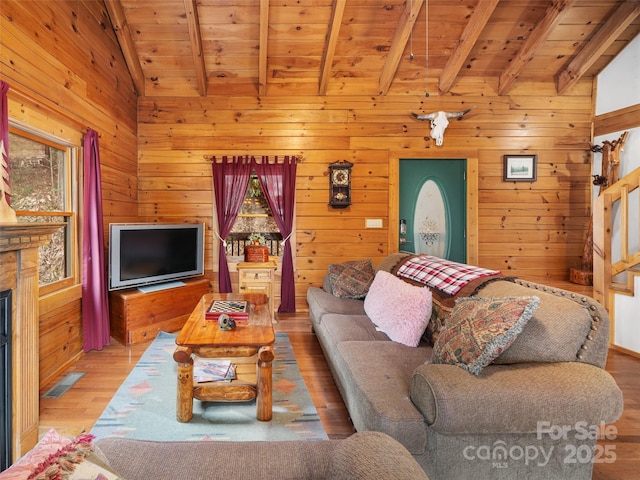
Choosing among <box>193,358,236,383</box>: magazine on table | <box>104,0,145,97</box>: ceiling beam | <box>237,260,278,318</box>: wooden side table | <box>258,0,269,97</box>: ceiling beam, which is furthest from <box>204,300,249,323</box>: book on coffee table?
<box>104,0,145,97</box>: ceiling beam

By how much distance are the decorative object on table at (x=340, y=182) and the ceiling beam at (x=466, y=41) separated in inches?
62.7

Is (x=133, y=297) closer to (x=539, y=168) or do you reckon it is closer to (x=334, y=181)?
(x=334, y=181)

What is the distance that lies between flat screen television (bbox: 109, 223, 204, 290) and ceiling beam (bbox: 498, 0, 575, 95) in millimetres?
4265

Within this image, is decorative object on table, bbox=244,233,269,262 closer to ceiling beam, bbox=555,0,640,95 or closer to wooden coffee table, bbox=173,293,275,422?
wooden coffee table, bbox=173,293,275,422

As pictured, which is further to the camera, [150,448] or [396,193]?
[396,193]

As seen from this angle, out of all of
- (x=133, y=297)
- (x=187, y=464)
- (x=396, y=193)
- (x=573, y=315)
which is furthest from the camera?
(x=396, y=193)

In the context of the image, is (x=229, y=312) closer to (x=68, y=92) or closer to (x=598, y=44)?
(x=68, y=92)

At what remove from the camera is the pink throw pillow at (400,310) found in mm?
2094

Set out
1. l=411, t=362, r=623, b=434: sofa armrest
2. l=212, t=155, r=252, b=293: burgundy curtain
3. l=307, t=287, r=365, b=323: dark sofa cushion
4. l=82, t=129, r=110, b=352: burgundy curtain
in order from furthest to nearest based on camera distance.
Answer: l=212, t=155, r=252, b=293: burgundy curtain, l=82, t=129, r=110, b=352: burgundy curtain, l=307, t=287, r=365, b=323: dark sofa cushion, l=411, t=362, r=623, b=434: sofa armrest

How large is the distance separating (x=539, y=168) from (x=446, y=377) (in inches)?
168

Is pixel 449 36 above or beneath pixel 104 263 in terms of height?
above

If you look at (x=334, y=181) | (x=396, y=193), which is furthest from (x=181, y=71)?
(x=396, y=193)

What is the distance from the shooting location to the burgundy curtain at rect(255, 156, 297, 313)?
434cm

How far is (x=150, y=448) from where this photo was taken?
3.31ft
